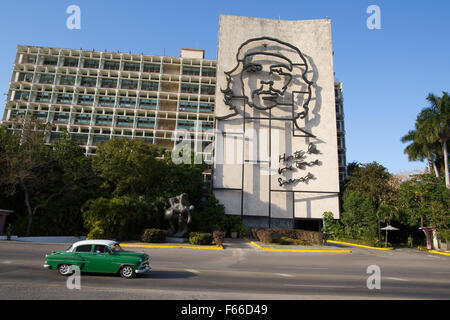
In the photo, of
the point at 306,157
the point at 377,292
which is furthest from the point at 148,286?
the point at 306,157

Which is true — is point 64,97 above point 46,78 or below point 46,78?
below

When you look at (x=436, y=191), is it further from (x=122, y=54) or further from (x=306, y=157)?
(x=122, y=54)

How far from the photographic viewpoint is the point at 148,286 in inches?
431

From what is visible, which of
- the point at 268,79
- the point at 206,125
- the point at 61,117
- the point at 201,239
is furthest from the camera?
the point at 206,125

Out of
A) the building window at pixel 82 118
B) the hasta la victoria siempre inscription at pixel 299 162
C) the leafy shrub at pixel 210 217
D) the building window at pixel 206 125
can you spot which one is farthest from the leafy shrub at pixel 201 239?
the building window at pixel 82 118

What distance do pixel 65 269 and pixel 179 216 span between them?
1884 centimetres

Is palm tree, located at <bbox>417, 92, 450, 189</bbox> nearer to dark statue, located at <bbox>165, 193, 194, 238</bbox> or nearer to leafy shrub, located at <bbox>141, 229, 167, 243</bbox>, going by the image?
dark statue, located at <bbox>165, 193, 194, 238</bbox>

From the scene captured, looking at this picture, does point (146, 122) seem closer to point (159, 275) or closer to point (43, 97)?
point (43, 97)

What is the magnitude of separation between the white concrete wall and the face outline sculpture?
430 mm

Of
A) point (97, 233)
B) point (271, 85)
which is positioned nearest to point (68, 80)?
point (271, 85)

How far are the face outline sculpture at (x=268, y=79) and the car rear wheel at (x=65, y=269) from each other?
38.4 metres

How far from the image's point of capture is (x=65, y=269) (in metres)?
12.4

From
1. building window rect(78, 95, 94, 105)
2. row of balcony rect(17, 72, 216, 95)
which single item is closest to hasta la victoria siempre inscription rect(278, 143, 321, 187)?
row of balcony rect(17, 72, 216, 95)

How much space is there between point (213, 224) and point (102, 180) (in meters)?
16.1
